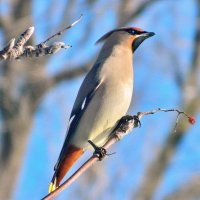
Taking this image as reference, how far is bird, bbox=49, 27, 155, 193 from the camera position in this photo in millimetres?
3635

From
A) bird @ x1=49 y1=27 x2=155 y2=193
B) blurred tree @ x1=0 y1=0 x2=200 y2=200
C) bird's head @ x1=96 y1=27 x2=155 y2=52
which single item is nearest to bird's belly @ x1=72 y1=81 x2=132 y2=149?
bird @ x1=49 y1=27 x2=155 y2=193

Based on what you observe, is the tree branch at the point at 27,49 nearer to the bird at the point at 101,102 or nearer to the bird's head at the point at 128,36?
the bird at the point at 101,102

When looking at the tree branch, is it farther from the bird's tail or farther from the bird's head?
the bird's head

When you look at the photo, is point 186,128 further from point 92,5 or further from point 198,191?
point 92,5

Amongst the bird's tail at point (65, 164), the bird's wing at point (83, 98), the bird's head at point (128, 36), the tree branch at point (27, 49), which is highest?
the bird's head at point (128, 36)

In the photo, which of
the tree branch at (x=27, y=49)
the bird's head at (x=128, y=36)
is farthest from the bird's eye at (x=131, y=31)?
the tree branch at (x=27, y=49)

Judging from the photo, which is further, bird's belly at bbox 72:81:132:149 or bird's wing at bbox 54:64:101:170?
bird's wing at bbox 54:64:101:170

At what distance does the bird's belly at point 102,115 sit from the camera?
3648mm

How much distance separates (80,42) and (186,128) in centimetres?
215

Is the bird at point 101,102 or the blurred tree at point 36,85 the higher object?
the blurred tree at point 36,85

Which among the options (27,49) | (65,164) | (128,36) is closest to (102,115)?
(65,164)

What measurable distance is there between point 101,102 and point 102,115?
0.11 meters

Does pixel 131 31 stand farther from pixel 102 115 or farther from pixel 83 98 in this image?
pixel 102 115

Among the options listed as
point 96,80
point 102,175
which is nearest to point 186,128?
point 102,175
